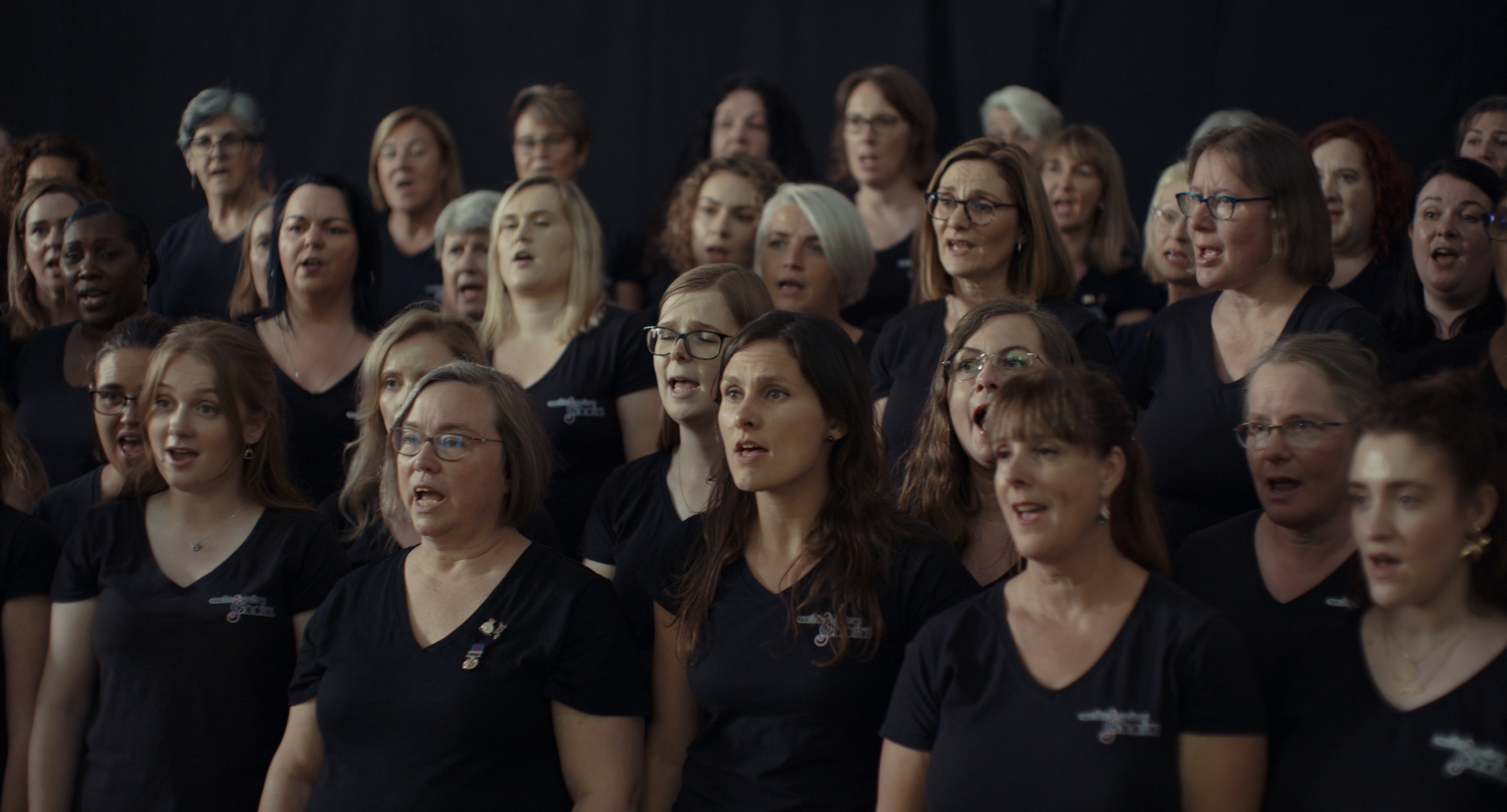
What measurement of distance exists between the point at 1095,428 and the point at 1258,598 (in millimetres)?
519

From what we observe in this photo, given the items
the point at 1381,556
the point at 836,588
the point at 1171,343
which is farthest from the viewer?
the point at 1171,343

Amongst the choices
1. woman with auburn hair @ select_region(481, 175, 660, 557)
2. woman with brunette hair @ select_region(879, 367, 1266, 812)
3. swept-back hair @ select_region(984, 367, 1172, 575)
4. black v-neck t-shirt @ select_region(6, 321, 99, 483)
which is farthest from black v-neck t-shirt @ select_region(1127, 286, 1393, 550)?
black v-neck t-shirt @ select_region(6, 321, 99, 483)

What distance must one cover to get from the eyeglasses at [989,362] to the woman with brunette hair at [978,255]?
0.53 metres

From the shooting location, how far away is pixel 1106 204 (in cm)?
471

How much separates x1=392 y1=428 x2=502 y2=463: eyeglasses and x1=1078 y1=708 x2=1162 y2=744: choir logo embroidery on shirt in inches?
51.3

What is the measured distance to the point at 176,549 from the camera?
2891mm

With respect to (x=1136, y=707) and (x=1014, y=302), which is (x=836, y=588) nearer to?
(x=1136, y=707)

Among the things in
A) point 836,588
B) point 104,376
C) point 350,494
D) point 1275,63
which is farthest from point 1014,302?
point 1275,63

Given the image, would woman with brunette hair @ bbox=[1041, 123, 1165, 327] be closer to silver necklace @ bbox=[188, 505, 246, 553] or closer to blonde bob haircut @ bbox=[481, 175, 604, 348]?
blonde bob haircut @ bbox=[481, 175, 604, 348]

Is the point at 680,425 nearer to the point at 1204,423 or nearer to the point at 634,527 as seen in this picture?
the point at 634,527

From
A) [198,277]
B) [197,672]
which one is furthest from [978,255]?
[198,277]

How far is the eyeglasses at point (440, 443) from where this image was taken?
101 inches

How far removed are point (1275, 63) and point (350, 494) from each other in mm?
4086

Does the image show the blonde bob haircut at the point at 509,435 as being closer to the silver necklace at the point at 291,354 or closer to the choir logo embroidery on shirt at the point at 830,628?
the choir logo embroidery on shirt at the point at 830,628
